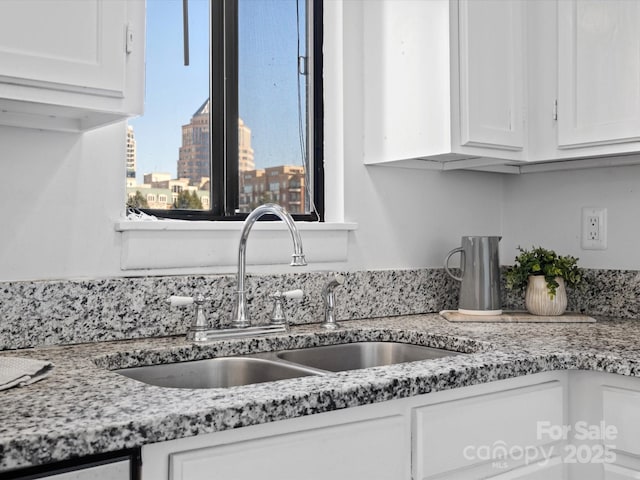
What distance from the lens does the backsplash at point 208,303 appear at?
4.85 ft

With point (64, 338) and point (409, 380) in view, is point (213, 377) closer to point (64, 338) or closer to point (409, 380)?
point (64, 338)

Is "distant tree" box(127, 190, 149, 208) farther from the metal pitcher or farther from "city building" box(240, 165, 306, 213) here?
the metal pitcher

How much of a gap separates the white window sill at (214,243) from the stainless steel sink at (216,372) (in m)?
0.29

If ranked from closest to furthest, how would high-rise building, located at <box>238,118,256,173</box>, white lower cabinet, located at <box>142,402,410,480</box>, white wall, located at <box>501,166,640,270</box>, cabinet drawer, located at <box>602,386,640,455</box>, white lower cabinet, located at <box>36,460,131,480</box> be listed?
white lower cabinet, located at <box>36,460,131,480</box> → white lower cabinet, located at <box>142,402,410,480</box> → cabinet drawer, located at <box>602,386,640,455</box> → high-rise building, located at <box>238,118,256,173</box> → white wall, located at <box>501,166,640,270</box>

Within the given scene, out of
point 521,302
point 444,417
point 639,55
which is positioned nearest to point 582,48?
point 639,55

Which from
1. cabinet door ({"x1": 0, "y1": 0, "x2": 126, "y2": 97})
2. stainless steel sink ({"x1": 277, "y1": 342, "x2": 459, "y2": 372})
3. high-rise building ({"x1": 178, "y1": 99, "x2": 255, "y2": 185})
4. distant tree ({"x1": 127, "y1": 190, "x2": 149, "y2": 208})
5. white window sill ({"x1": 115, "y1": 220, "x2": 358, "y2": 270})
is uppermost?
cabinet door ({"x1": 0, "y1": 0, "x2": 126, "y2": 97})

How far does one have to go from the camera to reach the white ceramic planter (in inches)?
81.4

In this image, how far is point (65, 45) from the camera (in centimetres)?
128

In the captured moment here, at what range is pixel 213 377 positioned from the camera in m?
1.57

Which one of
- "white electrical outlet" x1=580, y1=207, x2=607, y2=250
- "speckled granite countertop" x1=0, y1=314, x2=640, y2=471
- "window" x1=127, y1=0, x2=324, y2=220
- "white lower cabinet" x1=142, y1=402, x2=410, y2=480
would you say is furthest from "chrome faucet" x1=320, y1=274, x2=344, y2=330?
"white electrical outlet" x1=580, y1=207, x2=607, y2=250

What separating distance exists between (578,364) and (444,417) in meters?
0.37

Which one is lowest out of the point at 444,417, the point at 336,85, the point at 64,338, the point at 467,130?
the point at 444,417

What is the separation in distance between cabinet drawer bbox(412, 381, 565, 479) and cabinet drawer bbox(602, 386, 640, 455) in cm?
10

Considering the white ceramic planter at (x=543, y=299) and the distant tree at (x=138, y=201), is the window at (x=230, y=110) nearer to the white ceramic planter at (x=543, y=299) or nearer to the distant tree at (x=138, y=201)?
the distant tree at (x=138, y=201)
